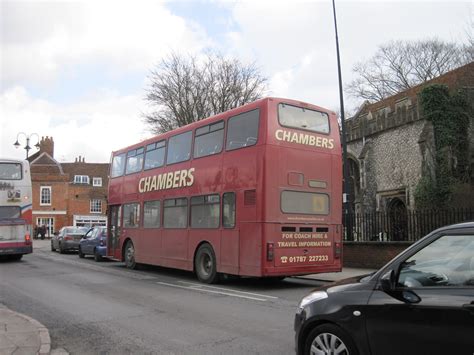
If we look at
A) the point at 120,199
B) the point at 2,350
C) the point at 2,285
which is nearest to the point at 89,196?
the point at 120,199

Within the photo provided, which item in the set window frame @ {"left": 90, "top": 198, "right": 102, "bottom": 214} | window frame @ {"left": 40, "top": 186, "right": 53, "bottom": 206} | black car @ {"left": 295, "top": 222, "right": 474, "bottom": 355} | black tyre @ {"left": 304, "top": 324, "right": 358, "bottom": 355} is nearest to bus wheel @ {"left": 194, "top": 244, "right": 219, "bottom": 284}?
black tyre @ {"left": 304, "top": 324, "right": 358, "bottom": 355}

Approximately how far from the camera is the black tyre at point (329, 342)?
14.7 ft

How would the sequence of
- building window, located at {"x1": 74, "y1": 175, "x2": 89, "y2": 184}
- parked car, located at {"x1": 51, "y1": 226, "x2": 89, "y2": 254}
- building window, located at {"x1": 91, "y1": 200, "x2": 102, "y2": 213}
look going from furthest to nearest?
building window, located at {"x1": 74, "y1": 175, "x2": 89, "y2": 184}, building window, located at {"x1": 91, "y1": 200, "x2": 102, "y2": 213}, parked car, located at {"x1": 51, "y1": 226, "x2": 89, "y2": 254}

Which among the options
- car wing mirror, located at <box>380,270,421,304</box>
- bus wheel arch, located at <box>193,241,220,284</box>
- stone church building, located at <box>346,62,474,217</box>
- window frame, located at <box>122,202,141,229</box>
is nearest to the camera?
car wing mirror, located at <box>380,270,421,304</box>

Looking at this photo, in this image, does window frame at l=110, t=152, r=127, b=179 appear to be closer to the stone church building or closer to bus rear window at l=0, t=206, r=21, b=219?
bus rear window at l=0, t=206, r=21, b=219

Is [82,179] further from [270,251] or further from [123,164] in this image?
[270,251]

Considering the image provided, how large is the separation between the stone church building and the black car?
20.6 metres

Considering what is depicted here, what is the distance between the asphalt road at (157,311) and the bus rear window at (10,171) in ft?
21.6

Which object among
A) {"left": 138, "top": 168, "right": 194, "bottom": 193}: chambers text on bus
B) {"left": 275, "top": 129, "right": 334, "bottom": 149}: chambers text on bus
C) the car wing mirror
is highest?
{"left": 275, "top": 129, "right": 334, "bottom": 149}: chambers text on bus

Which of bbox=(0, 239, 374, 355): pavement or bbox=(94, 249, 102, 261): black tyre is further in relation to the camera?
bbox=(94, 249, 102, 261): black tyre

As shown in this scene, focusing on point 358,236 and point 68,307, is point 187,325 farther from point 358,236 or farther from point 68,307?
point 358,236

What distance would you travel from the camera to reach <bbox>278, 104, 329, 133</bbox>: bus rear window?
12336 millimetres

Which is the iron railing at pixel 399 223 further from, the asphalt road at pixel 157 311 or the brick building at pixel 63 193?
the brick building at pixel 63 193

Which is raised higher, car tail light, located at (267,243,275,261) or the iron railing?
the iron railing
